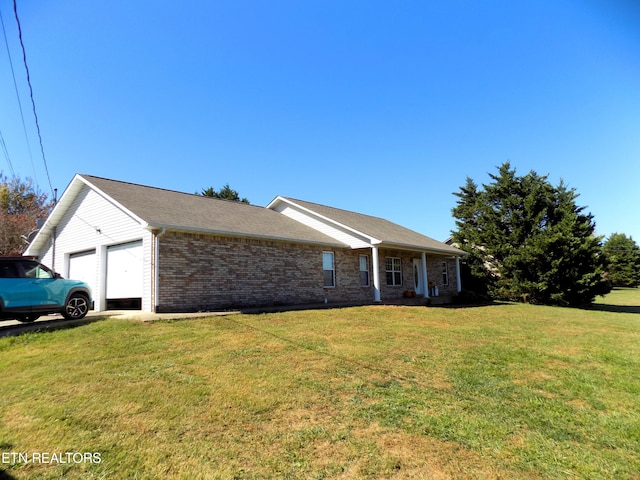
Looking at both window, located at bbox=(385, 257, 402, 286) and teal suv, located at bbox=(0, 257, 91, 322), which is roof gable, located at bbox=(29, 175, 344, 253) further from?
window, located at bbox=(385, 257, 402, 286)

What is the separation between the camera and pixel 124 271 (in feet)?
41.9

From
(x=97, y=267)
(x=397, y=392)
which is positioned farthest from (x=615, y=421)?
(x=97, y=267)

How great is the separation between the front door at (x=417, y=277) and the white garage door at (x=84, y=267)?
54.8 ft

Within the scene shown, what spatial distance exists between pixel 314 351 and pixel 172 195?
12072 millimetres

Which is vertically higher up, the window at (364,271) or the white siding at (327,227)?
the white siding at (327,227)

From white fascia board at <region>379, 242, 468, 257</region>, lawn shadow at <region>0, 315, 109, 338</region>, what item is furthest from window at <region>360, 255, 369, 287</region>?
lawn shadow at <region>0, 315, 109, 338</region>

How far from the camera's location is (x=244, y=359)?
6223mm

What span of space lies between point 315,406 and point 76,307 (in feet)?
30.3

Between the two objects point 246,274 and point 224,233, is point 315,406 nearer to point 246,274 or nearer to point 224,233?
point 224,233

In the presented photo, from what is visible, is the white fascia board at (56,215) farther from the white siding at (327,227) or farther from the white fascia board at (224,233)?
the white siding at (327,227)

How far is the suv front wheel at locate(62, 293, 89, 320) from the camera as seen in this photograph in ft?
32.8

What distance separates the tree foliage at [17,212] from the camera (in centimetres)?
2572

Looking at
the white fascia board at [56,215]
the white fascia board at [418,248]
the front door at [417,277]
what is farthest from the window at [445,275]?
the white fascia board at [56,215]

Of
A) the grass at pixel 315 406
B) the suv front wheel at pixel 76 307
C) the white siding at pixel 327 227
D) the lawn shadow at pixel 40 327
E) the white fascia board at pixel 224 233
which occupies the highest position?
the white siding at pixel 327 227
